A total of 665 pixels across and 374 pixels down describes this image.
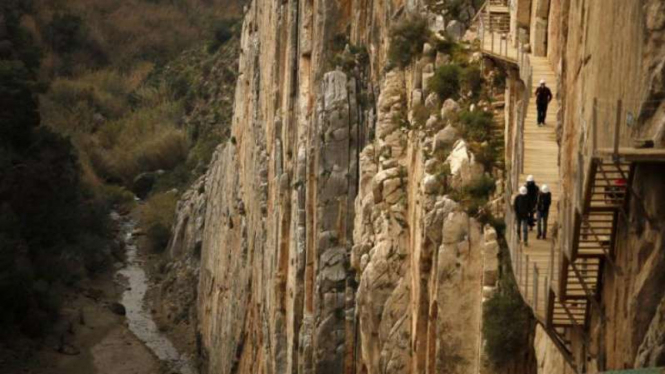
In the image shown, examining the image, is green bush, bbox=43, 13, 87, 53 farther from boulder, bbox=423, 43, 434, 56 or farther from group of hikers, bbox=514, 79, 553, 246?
group of hikers, bbox=514, 79, 553, 246

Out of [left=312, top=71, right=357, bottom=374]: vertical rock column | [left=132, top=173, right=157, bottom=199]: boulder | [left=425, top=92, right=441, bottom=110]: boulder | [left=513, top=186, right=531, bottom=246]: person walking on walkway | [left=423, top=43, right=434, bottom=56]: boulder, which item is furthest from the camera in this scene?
[left=132, top=173, right=157, bottom=199]: boulder

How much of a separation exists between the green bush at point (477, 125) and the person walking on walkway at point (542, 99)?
358 centimetres

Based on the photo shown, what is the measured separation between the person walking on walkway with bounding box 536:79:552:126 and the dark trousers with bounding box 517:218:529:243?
2901mm

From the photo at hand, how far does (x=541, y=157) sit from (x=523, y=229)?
2519mm

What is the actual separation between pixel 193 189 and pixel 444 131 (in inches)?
2315

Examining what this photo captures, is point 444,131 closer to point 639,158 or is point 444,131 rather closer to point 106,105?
point 639,158

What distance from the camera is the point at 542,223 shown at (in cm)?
2016

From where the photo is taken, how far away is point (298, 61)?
48.9m

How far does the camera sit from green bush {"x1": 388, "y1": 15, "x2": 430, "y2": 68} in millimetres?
32888

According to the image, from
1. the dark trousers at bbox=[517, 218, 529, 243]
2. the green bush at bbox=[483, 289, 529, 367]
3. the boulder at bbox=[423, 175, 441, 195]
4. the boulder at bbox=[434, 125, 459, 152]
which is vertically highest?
the boulder at bbox=[434, 125, 459, 152]

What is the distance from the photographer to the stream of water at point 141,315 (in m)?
68.6

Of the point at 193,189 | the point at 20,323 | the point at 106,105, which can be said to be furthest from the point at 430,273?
the point at 106,105

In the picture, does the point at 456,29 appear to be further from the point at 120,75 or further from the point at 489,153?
the point at 120,75

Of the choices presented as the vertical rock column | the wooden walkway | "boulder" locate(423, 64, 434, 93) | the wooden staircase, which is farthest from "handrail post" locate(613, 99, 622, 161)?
the vertical rock column
